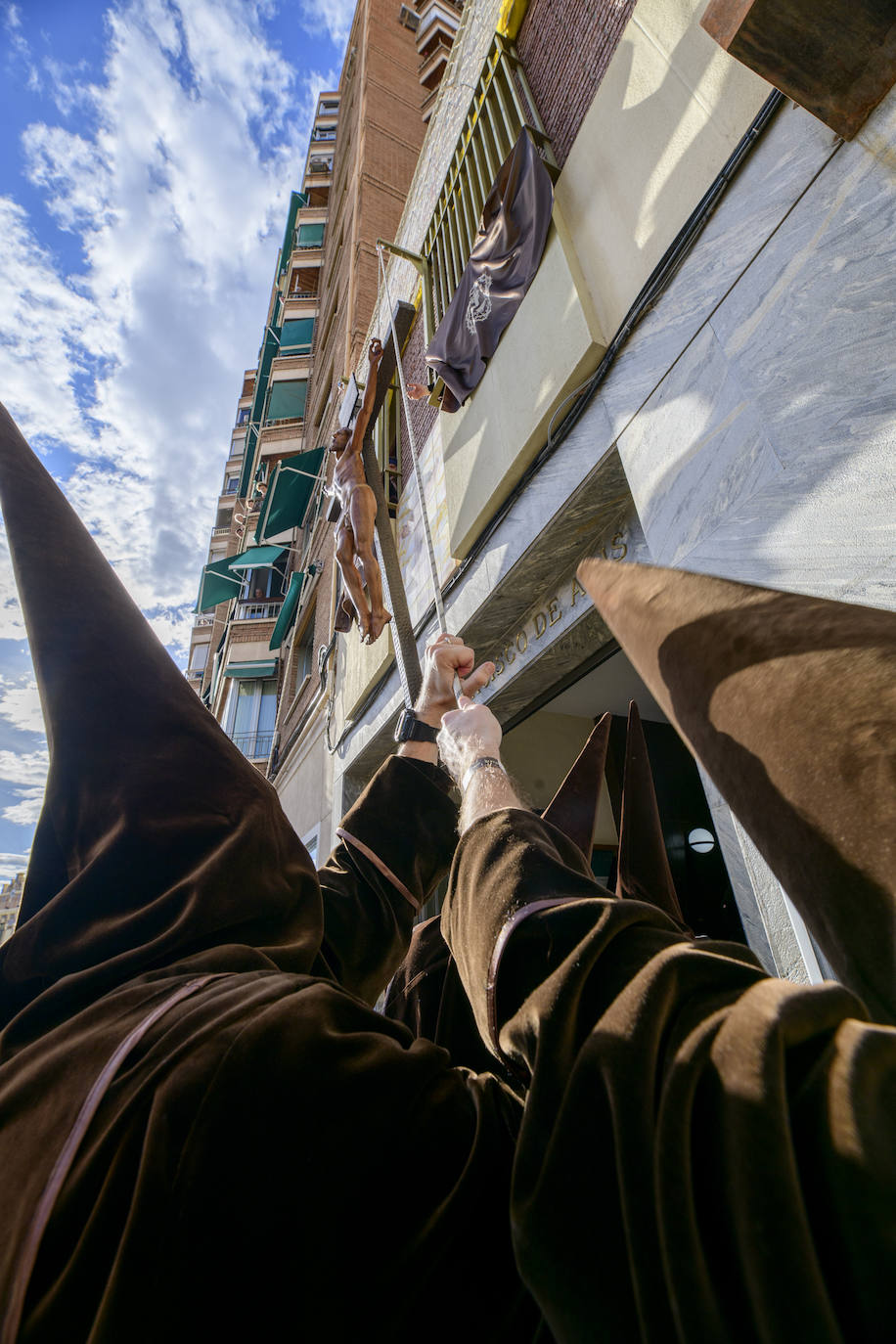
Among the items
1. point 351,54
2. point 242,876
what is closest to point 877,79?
point 242,876

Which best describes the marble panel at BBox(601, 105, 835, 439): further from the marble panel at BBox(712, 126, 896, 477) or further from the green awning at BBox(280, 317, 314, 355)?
the green awning at BBox(280, 317, 314, 355)

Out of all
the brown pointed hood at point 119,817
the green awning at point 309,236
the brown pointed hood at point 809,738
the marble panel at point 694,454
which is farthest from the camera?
the green awning at point 309,236

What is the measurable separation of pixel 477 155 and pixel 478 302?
6.30 feet

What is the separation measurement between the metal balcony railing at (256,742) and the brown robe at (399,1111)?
1674cm

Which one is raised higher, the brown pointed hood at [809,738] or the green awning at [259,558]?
the green awning at [259,558]

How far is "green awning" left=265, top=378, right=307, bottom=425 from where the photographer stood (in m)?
19.8

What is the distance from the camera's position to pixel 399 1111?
0.68 metres

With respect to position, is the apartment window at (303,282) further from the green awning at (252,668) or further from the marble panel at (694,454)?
the marble panel at (694,454)

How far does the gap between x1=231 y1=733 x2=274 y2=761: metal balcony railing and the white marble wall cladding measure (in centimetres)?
1638

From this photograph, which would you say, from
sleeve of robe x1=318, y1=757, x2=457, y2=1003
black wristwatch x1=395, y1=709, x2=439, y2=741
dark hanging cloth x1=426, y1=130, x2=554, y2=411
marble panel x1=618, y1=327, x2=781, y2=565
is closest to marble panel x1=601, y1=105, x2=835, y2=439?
marble panel x1=618, y1=327, x2=781, y2=565

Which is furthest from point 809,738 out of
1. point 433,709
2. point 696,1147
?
point 433,709

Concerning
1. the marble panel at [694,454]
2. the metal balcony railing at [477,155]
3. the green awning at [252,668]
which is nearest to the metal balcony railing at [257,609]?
the green awning at [252,668]

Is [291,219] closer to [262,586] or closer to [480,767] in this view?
[262,586]

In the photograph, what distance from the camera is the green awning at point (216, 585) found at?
18062mm
